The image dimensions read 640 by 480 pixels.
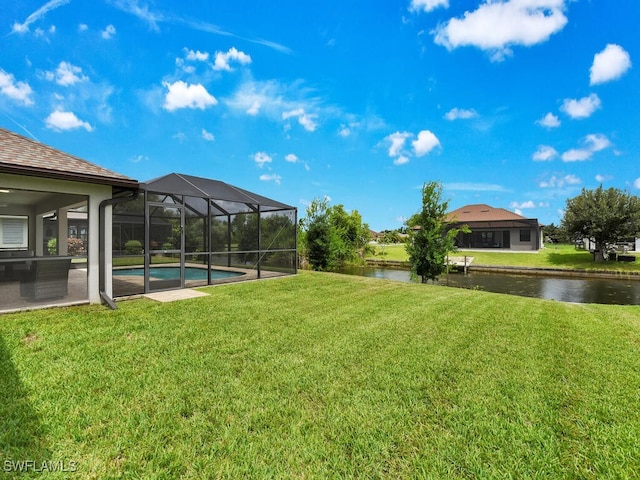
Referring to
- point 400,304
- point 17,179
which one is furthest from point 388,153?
point 17,179

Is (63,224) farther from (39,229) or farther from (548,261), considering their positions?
(548,261)

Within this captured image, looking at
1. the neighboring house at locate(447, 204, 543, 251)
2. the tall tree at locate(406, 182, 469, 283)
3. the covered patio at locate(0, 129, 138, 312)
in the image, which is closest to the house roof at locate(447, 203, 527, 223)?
the neighboring house at locate(447, 204, 543, 251)

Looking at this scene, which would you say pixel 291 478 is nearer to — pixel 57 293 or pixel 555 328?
pixel 555 328

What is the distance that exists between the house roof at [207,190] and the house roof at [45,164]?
1264mm

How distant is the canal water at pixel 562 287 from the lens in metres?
12.2

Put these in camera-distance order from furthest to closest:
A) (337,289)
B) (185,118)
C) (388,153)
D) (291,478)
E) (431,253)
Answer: (388,153), (185,118), (431,253), (337,289), (291,478)

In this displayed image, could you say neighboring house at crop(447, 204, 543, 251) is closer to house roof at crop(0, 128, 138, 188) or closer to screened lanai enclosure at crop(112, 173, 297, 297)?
screened lanai enclosure at crop(112, 173, 297, 297)

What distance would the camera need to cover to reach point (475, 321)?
5.16m

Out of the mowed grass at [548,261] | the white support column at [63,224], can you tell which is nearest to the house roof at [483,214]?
the mowed grass at [548,261]

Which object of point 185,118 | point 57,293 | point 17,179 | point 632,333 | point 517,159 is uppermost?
point 185,118

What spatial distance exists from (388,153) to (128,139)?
781 inches

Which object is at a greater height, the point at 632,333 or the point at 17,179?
the point at 17,179

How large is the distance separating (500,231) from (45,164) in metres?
32.7

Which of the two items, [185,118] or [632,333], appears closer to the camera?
[632,333]
